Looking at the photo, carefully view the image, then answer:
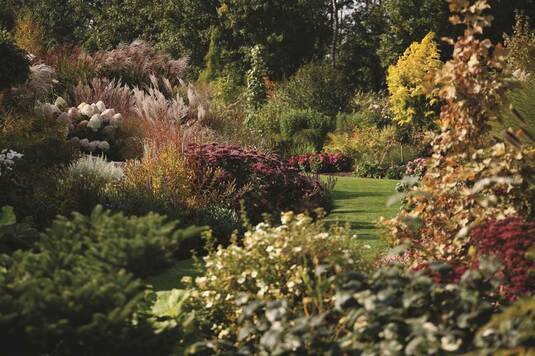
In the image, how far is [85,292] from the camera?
3320 mm

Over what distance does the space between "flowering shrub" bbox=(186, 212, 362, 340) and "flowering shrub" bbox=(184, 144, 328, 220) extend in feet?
12.9

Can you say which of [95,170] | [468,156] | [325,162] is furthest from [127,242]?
[325,162]

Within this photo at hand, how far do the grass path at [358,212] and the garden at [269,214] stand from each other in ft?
0.14

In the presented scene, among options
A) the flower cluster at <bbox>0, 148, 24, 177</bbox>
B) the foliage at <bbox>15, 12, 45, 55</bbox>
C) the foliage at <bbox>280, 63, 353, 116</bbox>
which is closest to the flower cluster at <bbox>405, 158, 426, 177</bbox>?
the flower cluster at <bbox>0, 148, 24, 177</bbox>

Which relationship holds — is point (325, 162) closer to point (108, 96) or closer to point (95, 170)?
point (108, 96)

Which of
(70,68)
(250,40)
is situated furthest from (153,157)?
(250,40)

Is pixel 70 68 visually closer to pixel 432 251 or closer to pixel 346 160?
pixel 346 160

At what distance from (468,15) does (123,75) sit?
12.0 m

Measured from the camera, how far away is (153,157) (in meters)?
8.73

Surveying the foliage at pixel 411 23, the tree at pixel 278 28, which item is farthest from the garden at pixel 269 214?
the tree at pixel 278 28

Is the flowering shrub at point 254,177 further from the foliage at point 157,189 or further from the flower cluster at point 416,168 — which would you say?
the flower cluster at point 416,168

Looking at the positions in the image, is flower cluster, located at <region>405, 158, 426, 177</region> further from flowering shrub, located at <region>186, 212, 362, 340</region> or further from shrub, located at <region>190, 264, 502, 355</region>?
shrub, located at <region>190, 264, 502, 355</region>

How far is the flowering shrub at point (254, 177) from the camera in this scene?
860 cm

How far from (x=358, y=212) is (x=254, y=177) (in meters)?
1.65
